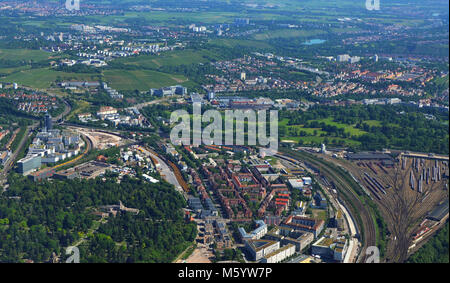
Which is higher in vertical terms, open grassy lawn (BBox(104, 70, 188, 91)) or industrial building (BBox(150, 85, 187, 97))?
open grassy lawn (BBox(104, 70, 188, 91))

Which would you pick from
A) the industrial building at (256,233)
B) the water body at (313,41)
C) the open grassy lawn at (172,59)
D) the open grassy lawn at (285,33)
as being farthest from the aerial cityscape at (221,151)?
the open grassy lawn at (285,33)

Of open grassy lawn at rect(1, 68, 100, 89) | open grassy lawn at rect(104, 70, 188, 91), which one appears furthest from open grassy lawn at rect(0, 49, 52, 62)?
open grassy lawn at rect(104, 70, 188, 91)

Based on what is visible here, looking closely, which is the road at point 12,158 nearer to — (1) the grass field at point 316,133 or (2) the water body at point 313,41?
(1) the grass field at point 316,133

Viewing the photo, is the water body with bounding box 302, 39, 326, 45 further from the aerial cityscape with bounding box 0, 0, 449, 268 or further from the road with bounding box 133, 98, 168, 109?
the road with bounding box 133, 98, 168, 109

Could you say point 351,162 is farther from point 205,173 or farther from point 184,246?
point 184,246

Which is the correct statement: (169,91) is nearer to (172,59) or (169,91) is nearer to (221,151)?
(172,59)

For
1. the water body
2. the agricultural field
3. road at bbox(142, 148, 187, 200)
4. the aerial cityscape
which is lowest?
road at bbox(142, 148, 187, 200)
